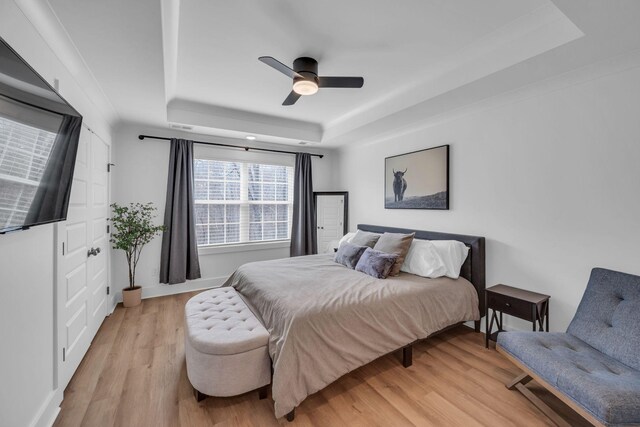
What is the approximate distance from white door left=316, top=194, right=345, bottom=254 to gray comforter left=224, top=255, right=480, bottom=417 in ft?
6.68

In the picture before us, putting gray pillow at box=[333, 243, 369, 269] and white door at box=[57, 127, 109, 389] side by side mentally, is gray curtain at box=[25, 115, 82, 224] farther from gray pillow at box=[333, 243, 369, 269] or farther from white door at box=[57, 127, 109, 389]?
gray pillow at box=[333, 243, 369, 269]

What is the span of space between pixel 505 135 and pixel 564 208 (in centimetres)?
88

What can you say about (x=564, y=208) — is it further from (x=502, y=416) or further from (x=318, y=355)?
(x=318, y=355)

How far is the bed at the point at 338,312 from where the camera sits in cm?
179

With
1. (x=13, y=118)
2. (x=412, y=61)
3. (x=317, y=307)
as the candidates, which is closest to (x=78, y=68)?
(x=13, y=118)

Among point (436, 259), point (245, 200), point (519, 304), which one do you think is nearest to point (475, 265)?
point (436, 259)

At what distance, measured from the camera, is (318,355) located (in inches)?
72.7

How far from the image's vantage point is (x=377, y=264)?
282 cm

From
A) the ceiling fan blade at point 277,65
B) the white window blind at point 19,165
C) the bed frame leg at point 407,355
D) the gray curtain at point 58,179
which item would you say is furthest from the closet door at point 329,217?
the white window blind at point 19,165

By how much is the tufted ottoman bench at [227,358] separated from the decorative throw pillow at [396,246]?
154cm

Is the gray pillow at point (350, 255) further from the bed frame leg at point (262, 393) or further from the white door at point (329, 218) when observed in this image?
the white door at point (329, 218)

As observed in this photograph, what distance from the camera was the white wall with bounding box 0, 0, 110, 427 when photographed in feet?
4.27

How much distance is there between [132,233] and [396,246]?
127 inches

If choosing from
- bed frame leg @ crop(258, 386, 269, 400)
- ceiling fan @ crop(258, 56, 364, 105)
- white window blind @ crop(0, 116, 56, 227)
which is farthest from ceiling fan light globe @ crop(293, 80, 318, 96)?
bed frame leg @ crop(258, 386, 269, 400)
